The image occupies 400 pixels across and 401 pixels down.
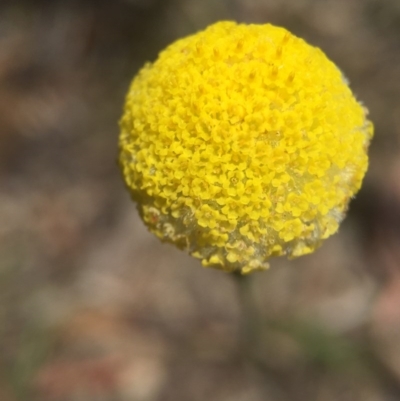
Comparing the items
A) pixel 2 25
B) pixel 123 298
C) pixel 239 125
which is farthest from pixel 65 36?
pixel 239 125

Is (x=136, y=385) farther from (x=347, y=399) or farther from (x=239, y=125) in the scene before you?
(x=239, y=125)

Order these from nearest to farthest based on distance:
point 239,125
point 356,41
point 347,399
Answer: point 239,125 → point 347,399 → point 356,41

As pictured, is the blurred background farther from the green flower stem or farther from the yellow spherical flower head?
the yellow spherical flower head

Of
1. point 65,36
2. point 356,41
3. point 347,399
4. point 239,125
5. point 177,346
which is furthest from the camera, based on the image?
point 65,36

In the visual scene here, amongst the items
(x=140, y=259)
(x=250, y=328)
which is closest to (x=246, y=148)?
(x=250, y=328)

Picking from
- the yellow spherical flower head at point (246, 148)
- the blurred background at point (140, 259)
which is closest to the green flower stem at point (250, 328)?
the blurred background at point (140, 259)

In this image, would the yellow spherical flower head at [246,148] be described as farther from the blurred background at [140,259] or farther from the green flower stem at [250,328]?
the blurred background at [140,259]

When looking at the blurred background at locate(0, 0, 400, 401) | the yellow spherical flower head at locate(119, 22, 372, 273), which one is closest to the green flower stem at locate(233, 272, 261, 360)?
the blurred background at locate(0, 0, 400, 401)
